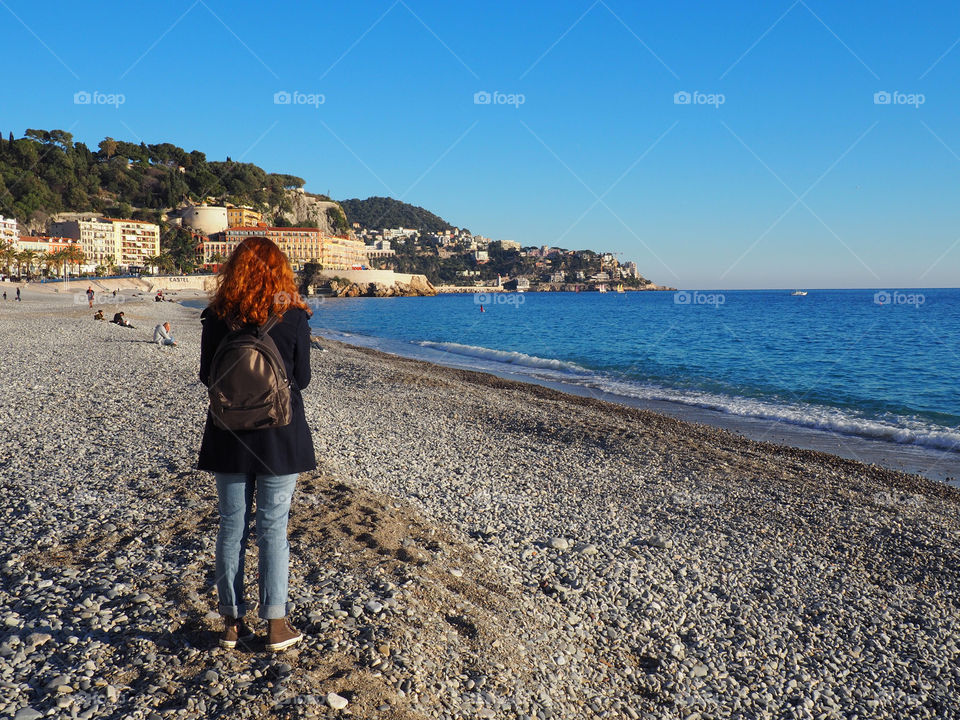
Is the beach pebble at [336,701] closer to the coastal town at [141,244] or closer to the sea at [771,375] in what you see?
the sea at [771,375]

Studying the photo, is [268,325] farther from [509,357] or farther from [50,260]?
[50,260]

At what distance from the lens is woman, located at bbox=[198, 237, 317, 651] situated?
3.28m

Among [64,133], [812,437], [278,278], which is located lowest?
[812,437]

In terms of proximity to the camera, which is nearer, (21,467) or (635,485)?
(21,467)

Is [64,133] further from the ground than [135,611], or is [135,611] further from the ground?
[64,133]

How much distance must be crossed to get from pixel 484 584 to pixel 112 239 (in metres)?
149

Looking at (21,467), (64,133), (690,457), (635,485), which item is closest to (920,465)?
(690,457)

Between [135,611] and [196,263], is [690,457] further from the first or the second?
[196,263]

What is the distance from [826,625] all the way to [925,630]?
0.84 metres

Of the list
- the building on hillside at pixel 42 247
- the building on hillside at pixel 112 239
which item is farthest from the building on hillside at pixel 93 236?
the building on hillside at pixel 42 247

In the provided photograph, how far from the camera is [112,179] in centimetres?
15750

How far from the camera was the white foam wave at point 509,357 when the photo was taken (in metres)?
27.4

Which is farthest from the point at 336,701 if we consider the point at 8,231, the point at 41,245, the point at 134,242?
the point at 134,242

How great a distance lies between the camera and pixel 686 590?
5.57 meters
